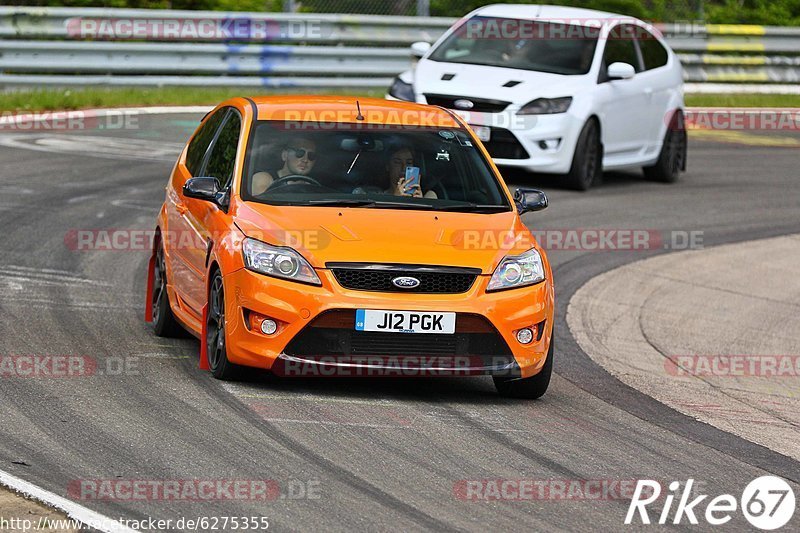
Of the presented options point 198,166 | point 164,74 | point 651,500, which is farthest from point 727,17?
point 651,500

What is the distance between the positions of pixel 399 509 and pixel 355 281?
2.03m

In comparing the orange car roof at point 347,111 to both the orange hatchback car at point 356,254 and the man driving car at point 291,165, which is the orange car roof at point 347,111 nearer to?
the orange hatchback car at point 356,254

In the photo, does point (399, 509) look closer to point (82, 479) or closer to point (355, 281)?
point (82, 479)

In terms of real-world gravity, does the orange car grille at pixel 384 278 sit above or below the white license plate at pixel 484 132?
above

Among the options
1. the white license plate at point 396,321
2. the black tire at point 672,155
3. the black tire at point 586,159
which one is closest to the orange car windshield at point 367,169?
the white license plate at point 396,321

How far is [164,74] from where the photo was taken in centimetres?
2322

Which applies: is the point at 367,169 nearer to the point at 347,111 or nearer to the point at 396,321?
the point at 347,111

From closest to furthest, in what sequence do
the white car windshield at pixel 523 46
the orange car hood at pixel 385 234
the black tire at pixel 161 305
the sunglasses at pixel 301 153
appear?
the orange car hood at pixel 385 234 < the sunglasses at pixel 301 153 < the black tire at pixel 161 305 < the white car windshield at pixel 523 46

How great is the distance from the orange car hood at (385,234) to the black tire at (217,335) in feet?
1.21

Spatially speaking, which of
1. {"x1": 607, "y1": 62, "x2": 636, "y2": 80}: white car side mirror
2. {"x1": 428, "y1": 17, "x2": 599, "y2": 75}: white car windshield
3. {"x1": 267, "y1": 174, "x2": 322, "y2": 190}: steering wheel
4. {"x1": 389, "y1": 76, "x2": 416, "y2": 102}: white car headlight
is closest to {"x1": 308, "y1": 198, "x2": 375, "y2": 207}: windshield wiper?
{"x1": 267, "y1": 174, "x2": 322, "y2": 190}: steering wheel

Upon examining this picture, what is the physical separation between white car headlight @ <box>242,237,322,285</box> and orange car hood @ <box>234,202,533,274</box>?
0.13 ft

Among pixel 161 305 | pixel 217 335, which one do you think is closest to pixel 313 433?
pixel 217 335

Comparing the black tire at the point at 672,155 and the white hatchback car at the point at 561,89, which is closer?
the white hatchback car at the point at 561,89

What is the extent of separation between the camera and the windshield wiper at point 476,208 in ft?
29.2
